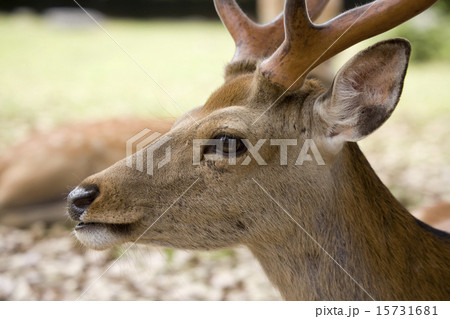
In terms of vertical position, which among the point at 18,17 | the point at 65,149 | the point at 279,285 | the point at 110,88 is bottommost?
the point at 279,285

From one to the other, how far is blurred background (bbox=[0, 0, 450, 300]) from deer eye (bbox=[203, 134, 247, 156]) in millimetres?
571

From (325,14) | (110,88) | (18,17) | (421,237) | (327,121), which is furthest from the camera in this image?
(18,17)

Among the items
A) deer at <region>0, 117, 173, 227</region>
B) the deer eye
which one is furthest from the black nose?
deer at <region>0, 117, 173, 227</region>

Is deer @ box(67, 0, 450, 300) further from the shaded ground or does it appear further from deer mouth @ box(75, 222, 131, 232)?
the shaded ground

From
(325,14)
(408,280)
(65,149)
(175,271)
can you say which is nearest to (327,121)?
(408,280)

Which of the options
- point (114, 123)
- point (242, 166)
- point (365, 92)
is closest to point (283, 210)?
point (242, 166)

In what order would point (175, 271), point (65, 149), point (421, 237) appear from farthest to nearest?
point (65, 149), point (175, 271), point (421, 237)

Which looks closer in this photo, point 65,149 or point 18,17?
point 65,149

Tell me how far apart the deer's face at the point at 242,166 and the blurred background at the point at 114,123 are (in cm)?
50

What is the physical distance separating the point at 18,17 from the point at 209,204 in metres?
17.4

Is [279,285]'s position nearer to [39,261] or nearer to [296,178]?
[296,178]

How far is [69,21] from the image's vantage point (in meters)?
18.2

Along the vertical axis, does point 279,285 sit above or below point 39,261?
below

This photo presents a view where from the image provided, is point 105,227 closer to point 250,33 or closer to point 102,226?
point 102,226
